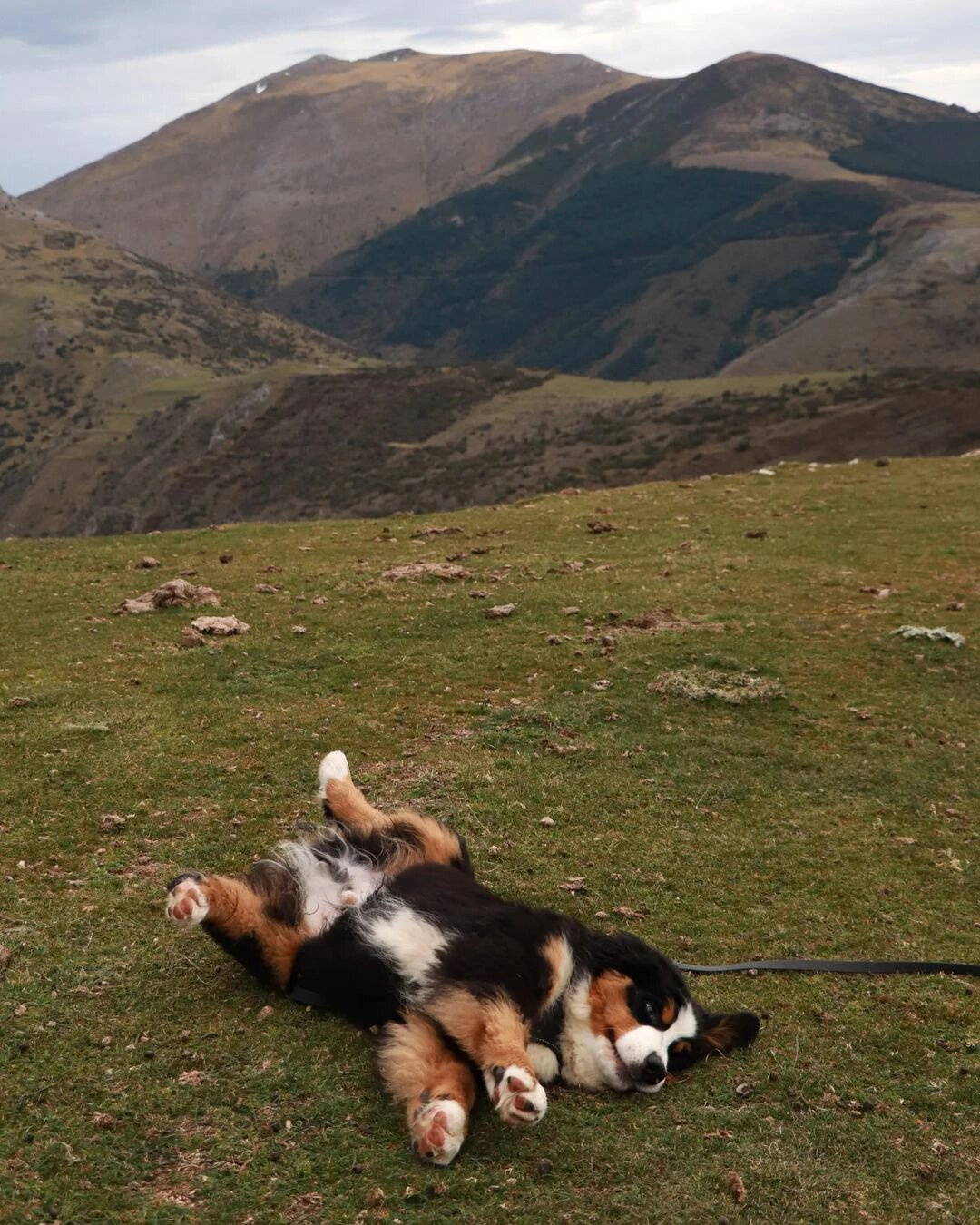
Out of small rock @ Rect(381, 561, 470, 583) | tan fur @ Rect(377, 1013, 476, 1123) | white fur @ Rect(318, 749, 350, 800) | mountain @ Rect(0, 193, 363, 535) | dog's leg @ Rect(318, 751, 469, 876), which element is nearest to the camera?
tan fur @ Rect(377, 1013, 476, 1123)

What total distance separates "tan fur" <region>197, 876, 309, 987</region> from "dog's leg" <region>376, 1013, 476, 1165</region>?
31.7 inches

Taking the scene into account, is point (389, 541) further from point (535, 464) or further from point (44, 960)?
point (535, 464)

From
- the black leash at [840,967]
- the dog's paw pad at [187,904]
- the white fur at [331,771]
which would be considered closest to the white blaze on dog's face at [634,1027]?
the black leash at [840,967]

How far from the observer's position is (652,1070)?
4758mm

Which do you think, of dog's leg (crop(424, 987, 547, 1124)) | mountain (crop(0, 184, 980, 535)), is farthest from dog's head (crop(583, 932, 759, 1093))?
mountain (crop(0, 184, 980, 535))

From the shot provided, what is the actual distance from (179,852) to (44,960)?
4.99ft

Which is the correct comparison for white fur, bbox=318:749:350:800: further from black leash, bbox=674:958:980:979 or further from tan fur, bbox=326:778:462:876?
black leash, bbox=674:958:980:979

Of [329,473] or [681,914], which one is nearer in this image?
[681,914]

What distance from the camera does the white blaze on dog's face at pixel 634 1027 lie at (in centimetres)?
478

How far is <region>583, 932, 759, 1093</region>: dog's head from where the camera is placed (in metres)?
4.79

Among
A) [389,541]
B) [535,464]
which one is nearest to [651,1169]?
[389,541]

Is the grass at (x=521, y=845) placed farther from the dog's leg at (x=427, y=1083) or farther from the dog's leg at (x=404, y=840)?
the dog's leg at (x=404, y=840)

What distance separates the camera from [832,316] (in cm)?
17612

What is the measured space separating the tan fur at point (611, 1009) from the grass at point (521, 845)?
0.30 m
